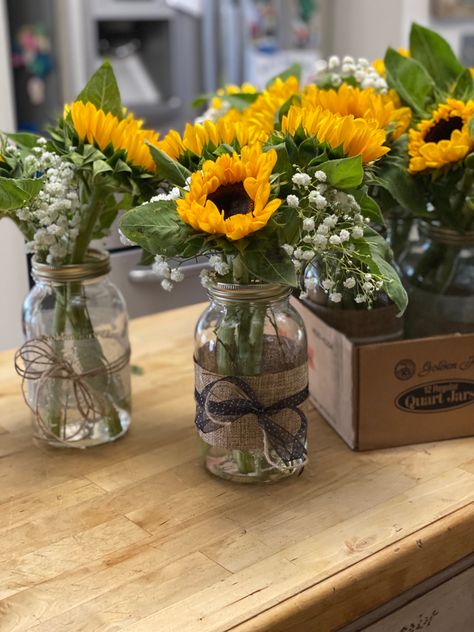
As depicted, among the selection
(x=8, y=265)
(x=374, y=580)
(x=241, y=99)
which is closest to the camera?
(x=374, y=580)

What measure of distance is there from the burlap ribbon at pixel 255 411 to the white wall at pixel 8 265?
0.48 meters

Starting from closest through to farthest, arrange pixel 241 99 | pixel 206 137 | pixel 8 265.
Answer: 1. pixel 206 137
2. pixel 241 99
3. pixel 8 265

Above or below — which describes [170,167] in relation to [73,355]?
above

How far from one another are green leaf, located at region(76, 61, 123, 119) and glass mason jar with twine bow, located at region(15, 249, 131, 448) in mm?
169

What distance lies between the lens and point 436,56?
1107mm

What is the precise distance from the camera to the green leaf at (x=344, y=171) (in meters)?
0.78

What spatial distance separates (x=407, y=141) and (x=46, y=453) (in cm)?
57

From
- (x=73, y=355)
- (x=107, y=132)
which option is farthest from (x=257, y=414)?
(x=107, y=132)

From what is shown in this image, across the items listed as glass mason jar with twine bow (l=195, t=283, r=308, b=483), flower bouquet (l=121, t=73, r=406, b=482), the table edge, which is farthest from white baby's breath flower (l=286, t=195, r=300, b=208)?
the table edge

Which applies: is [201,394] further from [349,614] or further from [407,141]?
[407,141]

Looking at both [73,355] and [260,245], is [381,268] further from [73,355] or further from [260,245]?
[73,355]

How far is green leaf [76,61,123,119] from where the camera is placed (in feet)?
3.03

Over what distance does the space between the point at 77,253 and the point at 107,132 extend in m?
0.15

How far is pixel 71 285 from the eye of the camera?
96cm
